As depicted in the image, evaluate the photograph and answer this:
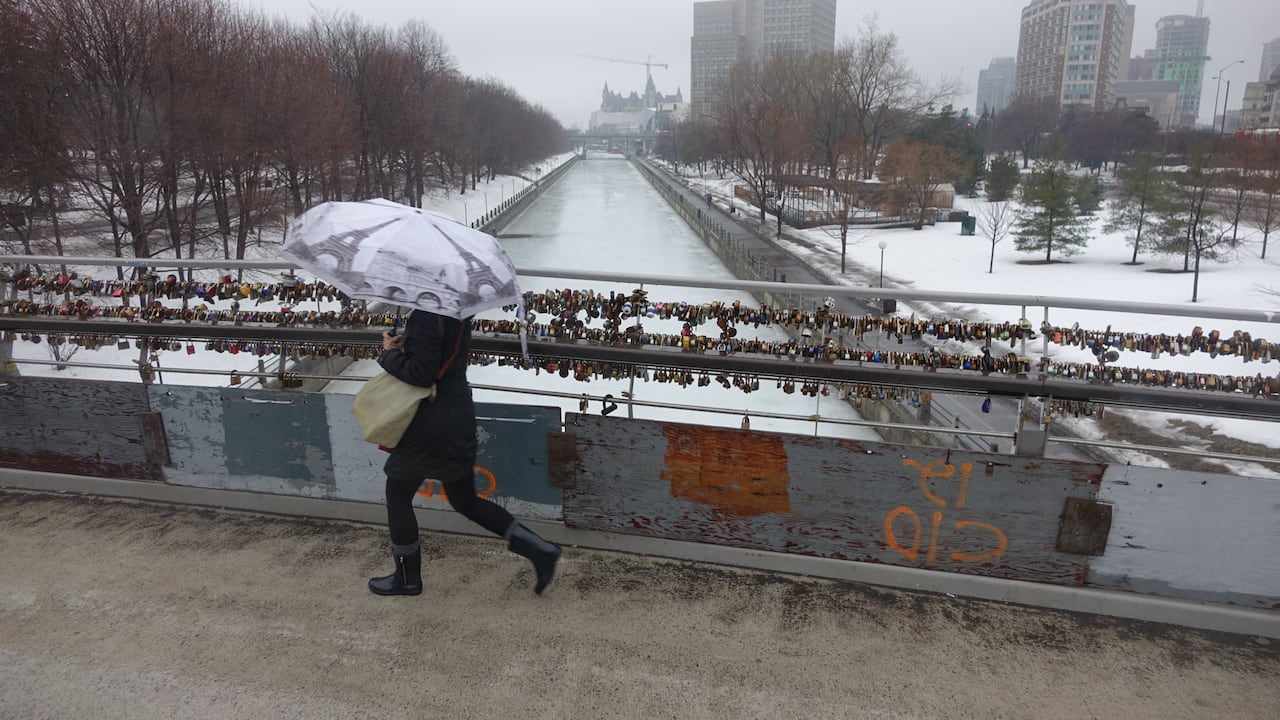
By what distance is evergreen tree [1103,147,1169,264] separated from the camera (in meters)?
34.1

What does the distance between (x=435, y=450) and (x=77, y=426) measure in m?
2.86

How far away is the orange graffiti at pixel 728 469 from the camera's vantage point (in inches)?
154

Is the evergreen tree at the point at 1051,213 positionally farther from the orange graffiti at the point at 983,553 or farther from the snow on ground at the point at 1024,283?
the orange graffiti at the point at 983,553

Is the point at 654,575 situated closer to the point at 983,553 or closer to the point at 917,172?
the point at 983,553

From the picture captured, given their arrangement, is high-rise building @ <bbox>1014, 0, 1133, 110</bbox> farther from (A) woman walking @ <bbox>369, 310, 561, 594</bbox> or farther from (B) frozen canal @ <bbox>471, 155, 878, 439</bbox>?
(A) woman walking @ <bbox>369, 310, 561, 594</bbox>

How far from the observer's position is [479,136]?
3403 inches

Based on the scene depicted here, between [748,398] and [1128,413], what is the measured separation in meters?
6.87

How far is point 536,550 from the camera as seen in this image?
12.1 feet

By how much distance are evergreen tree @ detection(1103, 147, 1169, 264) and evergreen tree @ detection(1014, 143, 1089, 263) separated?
1983 millimetres

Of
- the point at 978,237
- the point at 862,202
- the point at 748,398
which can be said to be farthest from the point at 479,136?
the point at 748,398

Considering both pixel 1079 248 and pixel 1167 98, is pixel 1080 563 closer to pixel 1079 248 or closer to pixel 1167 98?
pixel 1079 248

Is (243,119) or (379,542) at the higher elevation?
(243,119)

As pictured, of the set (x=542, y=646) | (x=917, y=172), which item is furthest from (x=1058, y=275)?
(x=542, y=646)

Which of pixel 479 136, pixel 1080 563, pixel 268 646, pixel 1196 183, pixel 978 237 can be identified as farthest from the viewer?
pixel 479 136
